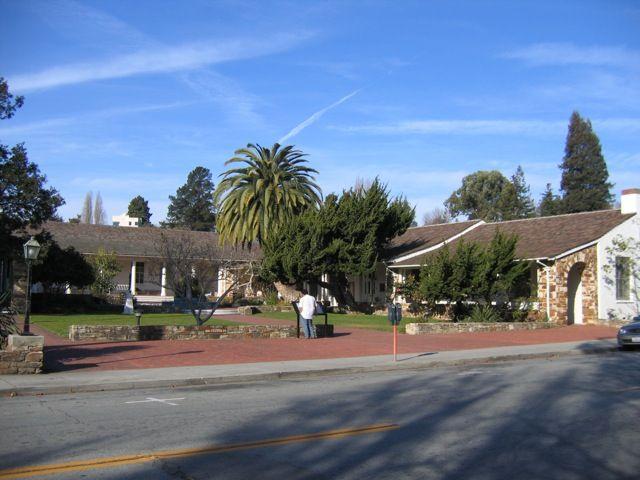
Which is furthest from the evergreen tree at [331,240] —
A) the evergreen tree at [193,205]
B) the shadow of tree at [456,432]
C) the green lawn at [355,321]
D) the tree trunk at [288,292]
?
the evergreen tree at [193,205]

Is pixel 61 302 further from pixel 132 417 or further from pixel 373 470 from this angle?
pixel 373 470

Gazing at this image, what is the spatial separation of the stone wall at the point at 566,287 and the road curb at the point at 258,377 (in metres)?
9.64

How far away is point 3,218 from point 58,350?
51.1 ft

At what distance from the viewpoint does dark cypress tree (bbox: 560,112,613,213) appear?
2509 inches

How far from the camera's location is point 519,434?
8.60 m

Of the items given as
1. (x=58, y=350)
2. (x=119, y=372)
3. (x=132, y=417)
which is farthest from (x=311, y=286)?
(x=132, y=417)

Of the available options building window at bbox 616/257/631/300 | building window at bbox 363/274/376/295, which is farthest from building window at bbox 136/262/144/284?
building window at bbox 616/257/631/300

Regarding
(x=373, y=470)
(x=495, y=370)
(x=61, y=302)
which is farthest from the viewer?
(x=61, y=302)

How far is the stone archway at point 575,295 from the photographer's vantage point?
30844mm

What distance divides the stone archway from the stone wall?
Answer: 176 mm

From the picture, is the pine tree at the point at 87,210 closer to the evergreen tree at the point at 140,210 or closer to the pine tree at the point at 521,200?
the evergreen tree at the point at 140,210

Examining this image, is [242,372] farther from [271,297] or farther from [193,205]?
[193,205]

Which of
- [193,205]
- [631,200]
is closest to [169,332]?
[631,200]

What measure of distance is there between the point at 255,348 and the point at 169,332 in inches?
131
